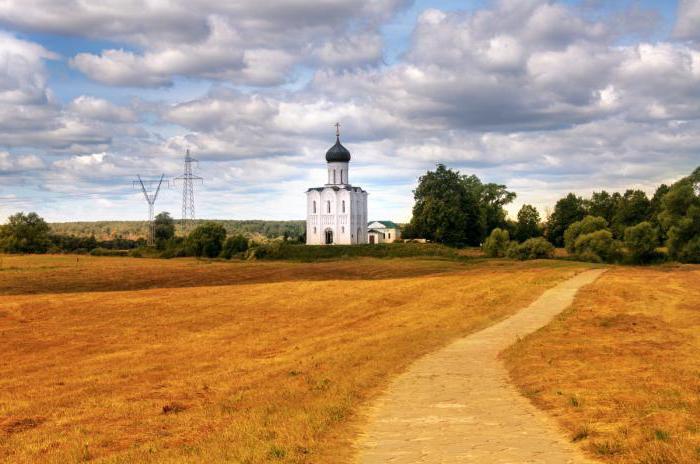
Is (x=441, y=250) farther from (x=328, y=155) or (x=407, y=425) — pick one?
(x=407, y=425)

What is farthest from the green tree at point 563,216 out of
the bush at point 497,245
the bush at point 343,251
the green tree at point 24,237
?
the green tree at point 24,237

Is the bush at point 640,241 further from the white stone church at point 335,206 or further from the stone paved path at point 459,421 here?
the stone paved path at point 459,421

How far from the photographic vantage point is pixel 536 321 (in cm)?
2742

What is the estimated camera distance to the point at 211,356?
78.6 ft

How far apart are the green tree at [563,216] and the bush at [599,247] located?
2542cm

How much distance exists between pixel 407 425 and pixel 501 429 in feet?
5.05

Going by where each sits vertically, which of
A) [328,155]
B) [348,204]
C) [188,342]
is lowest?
[188,342]

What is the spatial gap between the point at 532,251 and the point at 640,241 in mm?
12943

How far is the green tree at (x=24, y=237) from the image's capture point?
341ft

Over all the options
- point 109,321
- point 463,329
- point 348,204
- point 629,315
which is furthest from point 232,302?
point 348,204

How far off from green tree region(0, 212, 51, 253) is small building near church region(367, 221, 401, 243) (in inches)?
1937

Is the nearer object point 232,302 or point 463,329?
point 463,329

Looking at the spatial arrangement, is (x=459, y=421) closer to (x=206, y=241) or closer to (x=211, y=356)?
(x=211, y=356)

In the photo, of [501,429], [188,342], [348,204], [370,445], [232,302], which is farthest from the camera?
[348,204]
